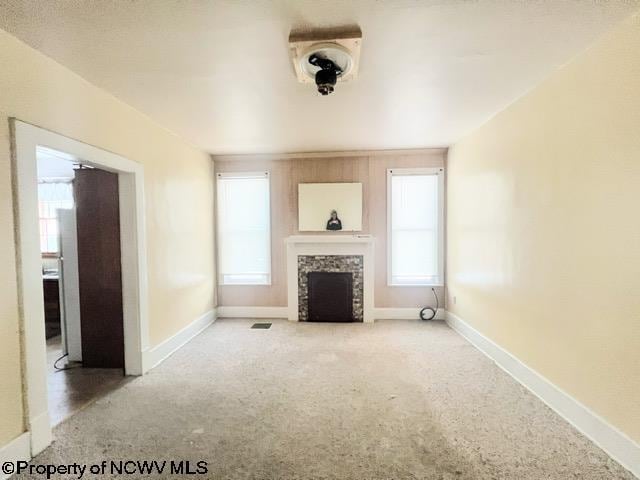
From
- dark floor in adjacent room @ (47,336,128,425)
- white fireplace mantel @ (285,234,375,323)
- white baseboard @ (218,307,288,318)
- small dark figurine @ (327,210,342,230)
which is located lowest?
dark floor in adjacent room @ (47,336,128,425)

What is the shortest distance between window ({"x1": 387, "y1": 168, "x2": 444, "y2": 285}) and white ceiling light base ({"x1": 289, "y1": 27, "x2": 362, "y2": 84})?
9.16 ft

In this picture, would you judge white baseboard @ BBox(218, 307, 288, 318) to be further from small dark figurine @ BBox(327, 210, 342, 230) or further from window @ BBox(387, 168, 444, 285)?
window @ BBox(387, 168, 444, 285)

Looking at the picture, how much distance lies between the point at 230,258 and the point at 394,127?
308 centimetres

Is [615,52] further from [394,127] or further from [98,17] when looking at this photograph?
[98,17]

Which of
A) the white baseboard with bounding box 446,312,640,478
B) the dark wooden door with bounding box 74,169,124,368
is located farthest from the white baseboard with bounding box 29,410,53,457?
the white baseboard with bounding box 446,312,640,478

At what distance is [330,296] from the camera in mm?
4730

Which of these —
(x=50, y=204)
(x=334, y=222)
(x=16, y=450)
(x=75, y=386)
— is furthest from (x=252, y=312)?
(x=50, y=204)

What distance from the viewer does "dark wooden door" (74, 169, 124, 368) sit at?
304cm

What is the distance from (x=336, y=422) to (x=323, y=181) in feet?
11.1

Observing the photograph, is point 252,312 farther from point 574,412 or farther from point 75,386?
point 574,412

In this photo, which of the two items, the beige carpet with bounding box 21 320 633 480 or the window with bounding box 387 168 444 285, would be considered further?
the window with bounding box 387 168 444 285

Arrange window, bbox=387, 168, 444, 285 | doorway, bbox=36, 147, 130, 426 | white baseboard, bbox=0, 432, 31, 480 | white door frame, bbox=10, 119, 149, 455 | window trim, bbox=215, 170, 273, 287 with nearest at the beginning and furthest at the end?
Result: white baseboard, bbox=0, 432, 31, 480 → white door frame, bbox=10, 119, 149, 455 → doorway, bbox=36, 147, 130, 426 → window, bbox=387, 168, 444, 285 → window trim, bbox=215, 170, 273, 287

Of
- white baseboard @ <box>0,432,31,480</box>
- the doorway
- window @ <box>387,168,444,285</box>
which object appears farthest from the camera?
window @ <box>387,168,444,285</box>

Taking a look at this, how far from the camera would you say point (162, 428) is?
7.13ft
